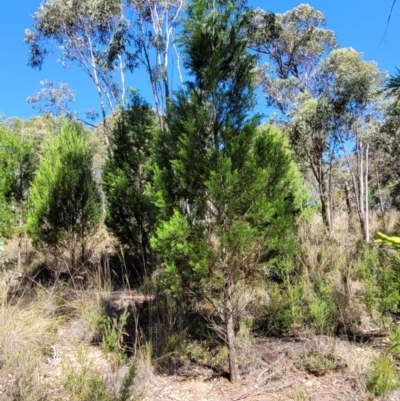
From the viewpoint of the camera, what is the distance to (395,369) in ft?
10.3

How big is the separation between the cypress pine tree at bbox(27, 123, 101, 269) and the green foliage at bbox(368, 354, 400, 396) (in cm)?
550

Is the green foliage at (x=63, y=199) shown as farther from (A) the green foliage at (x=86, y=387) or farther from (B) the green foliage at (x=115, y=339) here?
(A) the green foliage at (x=86, y=387)

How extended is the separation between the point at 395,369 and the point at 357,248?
3.37 meters

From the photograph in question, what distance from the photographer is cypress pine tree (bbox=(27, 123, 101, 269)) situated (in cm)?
671

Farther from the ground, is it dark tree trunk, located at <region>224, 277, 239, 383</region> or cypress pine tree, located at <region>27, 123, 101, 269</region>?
cypress pine tree, located at <region>27, 123, 101, 269</region>

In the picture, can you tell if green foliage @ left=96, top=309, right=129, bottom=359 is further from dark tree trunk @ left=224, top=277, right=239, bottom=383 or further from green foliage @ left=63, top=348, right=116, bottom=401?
dark tree trunk @ left=224, top=277, right=239, bottom=383

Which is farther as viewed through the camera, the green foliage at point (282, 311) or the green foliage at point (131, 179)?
the green foliage at point (131, 179)

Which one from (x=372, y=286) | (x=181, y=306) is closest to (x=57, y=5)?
(x=181, y=306)

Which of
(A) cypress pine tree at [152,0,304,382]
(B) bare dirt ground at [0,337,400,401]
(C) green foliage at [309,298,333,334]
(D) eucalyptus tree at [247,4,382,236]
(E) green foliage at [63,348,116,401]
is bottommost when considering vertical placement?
(B) bare dirt ground at [0,337,400,401]

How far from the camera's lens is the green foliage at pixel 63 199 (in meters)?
6.70

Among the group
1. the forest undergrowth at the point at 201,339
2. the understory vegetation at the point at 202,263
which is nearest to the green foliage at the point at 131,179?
the understory vegetation at the point at 202,263

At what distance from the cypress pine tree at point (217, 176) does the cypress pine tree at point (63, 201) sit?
12.5 ft

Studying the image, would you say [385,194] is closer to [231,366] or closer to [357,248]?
[357,248]

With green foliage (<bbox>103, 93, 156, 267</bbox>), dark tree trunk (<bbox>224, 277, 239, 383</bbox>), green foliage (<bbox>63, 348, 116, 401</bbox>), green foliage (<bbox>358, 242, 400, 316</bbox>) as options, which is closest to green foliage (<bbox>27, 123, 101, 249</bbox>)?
green foliage (<bbox>103, 93, 156, 267</bbox>)
